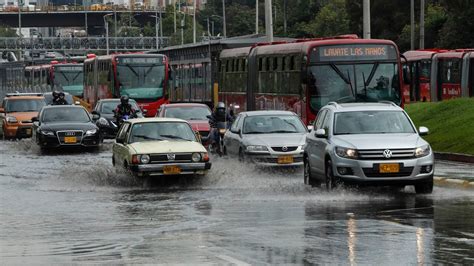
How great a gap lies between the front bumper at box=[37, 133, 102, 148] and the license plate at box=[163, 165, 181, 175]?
49.8 feet

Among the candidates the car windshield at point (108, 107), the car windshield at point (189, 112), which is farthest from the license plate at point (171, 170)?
the car windshield at point (108, 107)

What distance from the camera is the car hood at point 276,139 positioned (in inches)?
1137

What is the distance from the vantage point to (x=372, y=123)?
23.9 m

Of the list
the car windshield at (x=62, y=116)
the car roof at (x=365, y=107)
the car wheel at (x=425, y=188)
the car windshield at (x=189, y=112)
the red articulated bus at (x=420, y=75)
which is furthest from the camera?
the red articulated bus at (x=420, y=75)

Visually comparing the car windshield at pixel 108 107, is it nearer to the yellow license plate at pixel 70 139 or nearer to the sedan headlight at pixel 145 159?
the yellow license plate at pixel 70 139

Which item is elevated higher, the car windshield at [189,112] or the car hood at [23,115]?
the car windshield at [189,112]

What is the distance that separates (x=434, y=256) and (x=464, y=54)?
4314 centimetres

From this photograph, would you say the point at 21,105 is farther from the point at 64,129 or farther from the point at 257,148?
the point at 257,148

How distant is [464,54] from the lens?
185 ft

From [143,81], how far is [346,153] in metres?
36.6

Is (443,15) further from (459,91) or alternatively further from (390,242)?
(390,242)

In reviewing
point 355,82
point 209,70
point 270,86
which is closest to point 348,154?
point 355,82

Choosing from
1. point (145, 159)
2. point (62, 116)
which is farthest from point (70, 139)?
point (145, 159)

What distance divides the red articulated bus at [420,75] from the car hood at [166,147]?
115 ft
